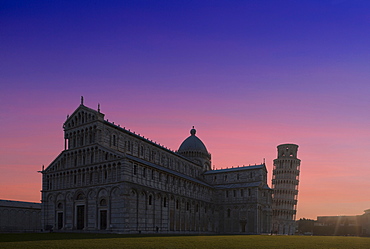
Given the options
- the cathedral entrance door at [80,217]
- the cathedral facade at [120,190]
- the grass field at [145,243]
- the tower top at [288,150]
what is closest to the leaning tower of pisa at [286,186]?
the tower top at [288,150]

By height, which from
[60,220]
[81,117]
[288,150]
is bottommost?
[60,220]

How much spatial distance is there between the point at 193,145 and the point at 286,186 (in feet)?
130

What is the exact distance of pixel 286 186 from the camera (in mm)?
124625

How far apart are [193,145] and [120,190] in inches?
1916

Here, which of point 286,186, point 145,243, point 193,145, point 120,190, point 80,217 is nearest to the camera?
point 145,243

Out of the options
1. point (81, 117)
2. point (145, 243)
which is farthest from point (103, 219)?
point (145, 243)

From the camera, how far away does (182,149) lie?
10619 cm

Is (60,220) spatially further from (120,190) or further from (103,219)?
(120,190)

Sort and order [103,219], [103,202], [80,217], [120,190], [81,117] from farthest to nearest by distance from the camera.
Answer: [81,117], [80,217], [103,202], [103,219], [120,190]

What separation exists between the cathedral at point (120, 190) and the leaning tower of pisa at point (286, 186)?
37226mm

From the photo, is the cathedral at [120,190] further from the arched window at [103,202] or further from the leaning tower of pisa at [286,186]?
the leaning tower of pisa at [286,186]

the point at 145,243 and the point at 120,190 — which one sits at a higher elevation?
the point at 120,190

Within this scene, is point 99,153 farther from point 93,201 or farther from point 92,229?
point 92,229

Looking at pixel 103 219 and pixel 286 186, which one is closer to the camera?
pixel 103 219
